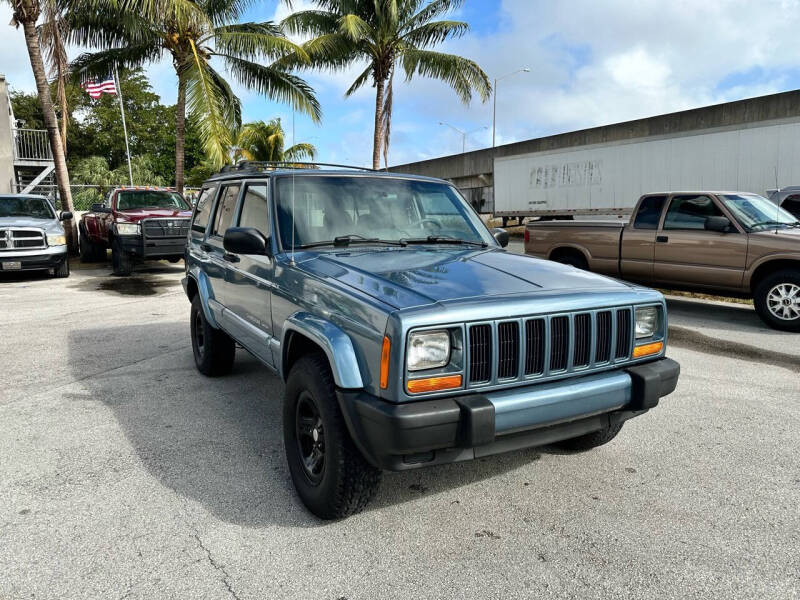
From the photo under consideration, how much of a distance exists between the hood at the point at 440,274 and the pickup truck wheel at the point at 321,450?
1.64 feet

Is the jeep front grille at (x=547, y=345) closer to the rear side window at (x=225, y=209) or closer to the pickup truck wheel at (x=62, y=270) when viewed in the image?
the rear side window at (x=225, y=209)

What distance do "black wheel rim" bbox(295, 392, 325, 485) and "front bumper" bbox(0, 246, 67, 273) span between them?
37.7 feet

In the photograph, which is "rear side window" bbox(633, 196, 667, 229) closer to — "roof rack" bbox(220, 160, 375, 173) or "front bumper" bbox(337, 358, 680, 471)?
"roof rack" bbox(220, 160, 375, 173)

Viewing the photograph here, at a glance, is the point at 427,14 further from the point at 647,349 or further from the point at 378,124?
the point at 647,349

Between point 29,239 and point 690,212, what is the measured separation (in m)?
12.3

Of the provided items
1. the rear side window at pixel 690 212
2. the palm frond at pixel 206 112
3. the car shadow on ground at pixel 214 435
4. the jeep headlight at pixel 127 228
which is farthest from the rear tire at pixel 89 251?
the rear side window at pixel 690 212

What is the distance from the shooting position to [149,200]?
46.4 ft

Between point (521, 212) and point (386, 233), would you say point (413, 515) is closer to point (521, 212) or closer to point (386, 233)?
point (386, 233)

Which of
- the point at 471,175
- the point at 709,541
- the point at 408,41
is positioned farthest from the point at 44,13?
the point at 471,175

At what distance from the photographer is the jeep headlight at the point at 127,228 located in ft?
42.5

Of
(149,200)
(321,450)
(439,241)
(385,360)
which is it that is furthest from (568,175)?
(385,360)

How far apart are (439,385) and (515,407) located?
346 mm

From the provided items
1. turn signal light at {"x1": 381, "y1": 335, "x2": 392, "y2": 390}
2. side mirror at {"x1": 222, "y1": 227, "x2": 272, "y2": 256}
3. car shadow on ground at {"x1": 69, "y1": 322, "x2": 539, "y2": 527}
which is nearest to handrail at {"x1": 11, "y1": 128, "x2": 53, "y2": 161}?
car shadow on ground at {"x1": 69, "y1": 322, "x2": 539, "y2": 527}

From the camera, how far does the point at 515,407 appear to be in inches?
103
